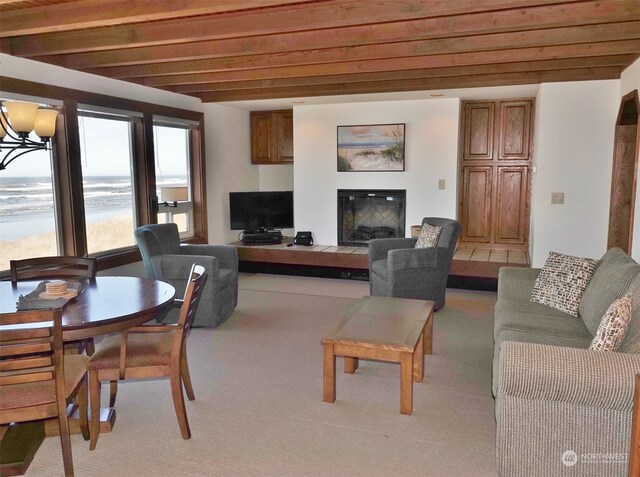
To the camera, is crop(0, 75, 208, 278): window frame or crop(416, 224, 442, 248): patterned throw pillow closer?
crop(0, 75, 208, 278): window frame

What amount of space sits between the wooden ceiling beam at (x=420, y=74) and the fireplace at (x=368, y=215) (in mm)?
1939

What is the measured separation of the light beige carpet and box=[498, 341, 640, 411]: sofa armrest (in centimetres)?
52

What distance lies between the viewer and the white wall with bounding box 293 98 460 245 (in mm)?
6355

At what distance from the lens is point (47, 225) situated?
4.45m

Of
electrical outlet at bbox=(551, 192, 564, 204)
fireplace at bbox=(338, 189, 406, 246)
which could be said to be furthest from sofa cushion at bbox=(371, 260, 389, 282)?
electrical outlet at bbox=(551, 192, 564, 204)

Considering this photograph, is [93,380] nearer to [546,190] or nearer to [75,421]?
[75,421]

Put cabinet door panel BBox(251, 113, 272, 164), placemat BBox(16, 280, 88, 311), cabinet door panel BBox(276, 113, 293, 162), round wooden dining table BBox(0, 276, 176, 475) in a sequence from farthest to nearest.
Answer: cabinet door panel BBox(251, 113, 272, 164)
cabinet door panel BBox(276, 113, 293, 162)
placemat BBox(16, 280, 88, 311)
round wooden dining table BBox(0, 276, 176, 475)

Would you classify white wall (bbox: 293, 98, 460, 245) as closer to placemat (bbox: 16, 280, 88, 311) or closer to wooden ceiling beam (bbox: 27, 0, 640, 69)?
wooden ceiling beam (bbox: 27, 0, 640, 69)

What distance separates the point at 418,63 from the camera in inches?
169

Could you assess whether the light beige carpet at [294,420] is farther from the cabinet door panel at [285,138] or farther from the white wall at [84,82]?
the cabinet door panel at [285,138]

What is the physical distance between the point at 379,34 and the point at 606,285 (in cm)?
220

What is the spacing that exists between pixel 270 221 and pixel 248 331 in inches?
115

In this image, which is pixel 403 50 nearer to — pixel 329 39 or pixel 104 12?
pixel 329 39

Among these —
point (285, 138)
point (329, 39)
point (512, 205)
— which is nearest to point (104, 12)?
point (329, 39)
